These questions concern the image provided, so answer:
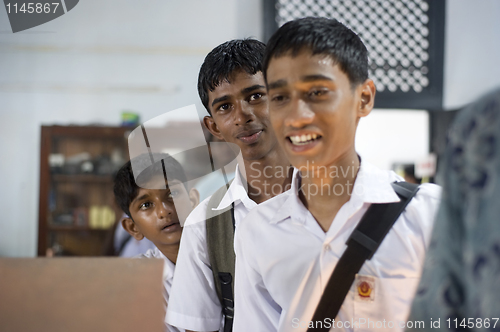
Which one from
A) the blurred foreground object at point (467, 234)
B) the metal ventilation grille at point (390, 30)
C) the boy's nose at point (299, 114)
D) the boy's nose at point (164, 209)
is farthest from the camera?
the metal ventilation grille at point (390, 30)

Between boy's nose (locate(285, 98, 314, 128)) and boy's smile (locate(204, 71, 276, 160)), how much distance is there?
0.31 meters

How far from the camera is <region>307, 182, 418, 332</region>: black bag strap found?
0.76 metres

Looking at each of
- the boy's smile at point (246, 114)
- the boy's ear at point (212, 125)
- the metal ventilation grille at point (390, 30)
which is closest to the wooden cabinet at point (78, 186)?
the metal ventilation grille at point (390, 30)

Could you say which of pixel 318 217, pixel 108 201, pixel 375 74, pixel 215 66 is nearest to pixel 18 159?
pixel 108 201

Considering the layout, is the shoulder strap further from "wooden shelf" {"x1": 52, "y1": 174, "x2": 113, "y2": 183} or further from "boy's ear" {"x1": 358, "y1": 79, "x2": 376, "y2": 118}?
"wooden shelf" {"x1": 52, "y1": 174, "x2": 113, "y2": 183}

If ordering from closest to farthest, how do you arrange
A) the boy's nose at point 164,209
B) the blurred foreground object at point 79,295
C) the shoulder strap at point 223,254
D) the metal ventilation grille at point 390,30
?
the blurred foreground object at point 79,295
the shoulder strap at point 223,254
the boy's nose at point 164,209
the metal ventilation grille at point 390,30

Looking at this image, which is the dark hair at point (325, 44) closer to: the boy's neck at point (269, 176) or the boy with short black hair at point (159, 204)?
the boy's neck at point (269, 176)

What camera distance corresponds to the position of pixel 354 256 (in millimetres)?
760

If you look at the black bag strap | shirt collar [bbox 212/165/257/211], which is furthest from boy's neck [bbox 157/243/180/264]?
the black bag strap

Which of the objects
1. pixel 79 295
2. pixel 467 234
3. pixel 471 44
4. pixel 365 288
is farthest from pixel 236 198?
pixel 471 44

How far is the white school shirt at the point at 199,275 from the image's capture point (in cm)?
110

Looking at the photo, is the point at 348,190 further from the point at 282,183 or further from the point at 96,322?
the point at 96,322

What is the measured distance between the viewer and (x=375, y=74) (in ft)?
11.8

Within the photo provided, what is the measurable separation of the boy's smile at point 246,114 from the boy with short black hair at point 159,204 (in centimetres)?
28
